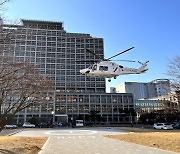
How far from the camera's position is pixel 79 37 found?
130 metres

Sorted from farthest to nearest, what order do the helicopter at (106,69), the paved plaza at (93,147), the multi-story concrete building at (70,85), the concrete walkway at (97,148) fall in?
1. the multi-story concrete building at (70,85)
2. the helicopter at (106,69)
3. the paved plaza at (93,147)
4. the concrete walkway at (97,148)

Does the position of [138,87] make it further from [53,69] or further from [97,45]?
[53,69]

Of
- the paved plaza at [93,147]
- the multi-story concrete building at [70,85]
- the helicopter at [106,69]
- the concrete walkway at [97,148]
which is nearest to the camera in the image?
the concrete walkway at [97,148]

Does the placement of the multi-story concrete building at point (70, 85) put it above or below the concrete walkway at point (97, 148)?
above

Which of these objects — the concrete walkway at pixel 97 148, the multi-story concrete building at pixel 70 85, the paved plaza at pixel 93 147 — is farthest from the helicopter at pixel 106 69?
the multi-story concrete building at pixel 70 85

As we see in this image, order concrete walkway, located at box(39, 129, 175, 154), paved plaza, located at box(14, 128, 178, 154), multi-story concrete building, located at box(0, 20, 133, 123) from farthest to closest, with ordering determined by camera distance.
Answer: multi-story concrete building, located at box(0, 20, 133, 123)
paved plaza, located at box(14, 128, 178, 154)
concrete walkway, located at box(39, 129, 175, 154)

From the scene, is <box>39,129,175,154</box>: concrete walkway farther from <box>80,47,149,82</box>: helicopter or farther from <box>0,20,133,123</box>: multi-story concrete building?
<box>0,20,133,123</box>: multi-story concrete building

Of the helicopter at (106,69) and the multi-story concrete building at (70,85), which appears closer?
the helicopter at (106,69)

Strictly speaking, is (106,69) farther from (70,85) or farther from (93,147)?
(70,85)

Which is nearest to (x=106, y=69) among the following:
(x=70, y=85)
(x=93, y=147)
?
(x=93, y=147)

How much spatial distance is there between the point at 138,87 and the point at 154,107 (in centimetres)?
5829

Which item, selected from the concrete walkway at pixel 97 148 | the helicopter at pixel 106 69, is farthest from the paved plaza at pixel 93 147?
the helicopter at pixel 106 69

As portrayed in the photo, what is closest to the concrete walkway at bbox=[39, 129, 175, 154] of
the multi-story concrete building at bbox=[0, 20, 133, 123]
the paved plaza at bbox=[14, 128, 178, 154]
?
the paved plaza at bbox=[14, 128, 178, 154]

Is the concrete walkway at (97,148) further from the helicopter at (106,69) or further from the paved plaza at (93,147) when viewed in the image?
the helicopter at (106,69)
